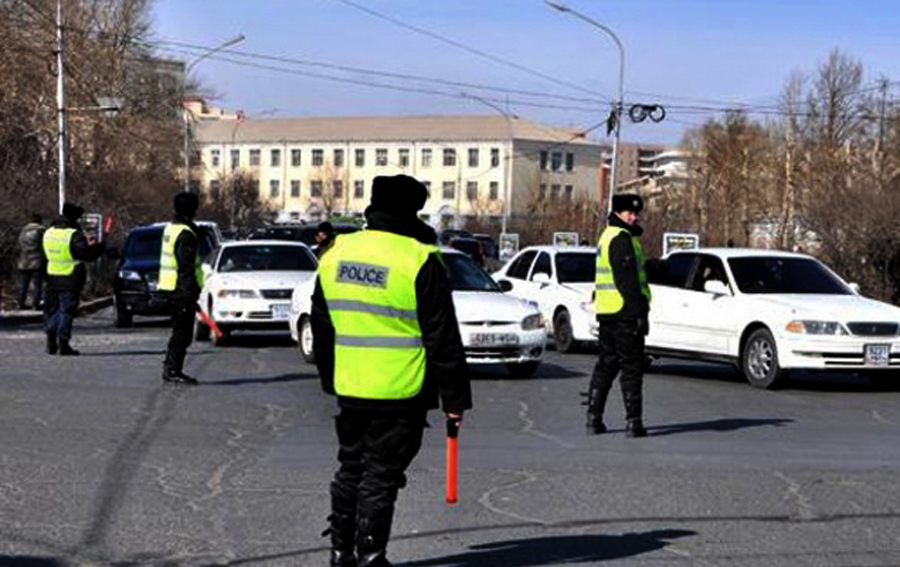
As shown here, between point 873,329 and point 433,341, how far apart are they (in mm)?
9826

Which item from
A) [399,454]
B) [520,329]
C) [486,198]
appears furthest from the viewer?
[486,198]

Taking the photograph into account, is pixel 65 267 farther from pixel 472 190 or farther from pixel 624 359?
pixel 472 190

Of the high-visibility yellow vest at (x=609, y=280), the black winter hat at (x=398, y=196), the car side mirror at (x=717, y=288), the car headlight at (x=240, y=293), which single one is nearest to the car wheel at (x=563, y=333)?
the car side mirror at (x=717, y=288)

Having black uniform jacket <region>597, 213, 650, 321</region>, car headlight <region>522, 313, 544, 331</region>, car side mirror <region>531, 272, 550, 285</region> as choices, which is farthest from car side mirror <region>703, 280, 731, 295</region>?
black uniform jacket <region>597, 213, 650, 321</region>

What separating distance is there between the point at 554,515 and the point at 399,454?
7.01 ft

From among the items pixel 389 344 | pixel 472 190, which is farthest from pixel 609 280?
pixel 472 190

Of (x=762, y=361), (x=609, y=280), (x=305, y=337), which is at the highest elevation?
(x=609, y=280)

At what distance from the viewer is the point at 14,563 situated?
6.35 metres

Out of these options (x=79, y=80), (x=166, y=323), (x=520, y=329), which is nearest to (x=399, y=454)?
(x=520, y=329)

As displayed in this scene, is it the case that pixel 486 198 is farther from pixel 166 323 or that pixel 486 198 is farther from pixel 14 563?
pixel 14 563

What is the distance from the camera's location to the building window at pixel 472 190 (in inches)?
4879

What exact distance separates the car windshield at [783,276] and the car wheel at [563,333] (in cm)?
392

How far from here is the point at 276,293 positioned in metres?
18.6

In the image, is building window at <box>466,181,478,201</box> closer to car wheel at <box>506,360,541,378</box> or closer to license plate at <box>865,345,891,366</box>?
car wheel at <box>506,360,541,378</box>
